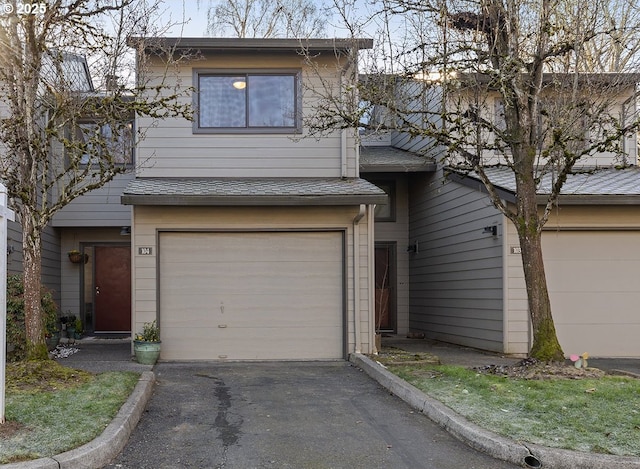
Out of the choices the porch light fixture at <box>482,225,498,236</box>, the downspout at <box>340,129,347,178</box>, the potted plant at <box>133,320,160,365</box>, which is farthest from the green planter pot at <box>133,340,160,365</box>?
the porch light fixture at <box>482,225,498,236</box>

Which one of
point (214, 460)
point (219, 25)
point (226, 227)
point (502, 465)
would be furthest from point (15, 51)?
point (219, 25)

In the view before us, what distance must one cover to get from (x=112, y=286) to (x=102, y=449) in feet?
34.2

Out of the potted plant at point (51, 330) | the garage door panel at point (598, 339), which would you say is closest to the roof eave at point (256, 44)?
the potted plant at point (51, 330)

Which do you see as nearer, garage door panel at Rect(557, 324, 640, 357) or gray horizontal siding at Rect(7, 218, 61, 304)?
garage door panel at Rect(557, 324, 640, 357)

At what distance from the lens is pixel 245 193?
419 inches

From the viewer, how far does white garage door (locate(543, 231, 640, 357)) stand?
11500mm

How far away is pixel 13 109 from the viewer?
26.7 feet

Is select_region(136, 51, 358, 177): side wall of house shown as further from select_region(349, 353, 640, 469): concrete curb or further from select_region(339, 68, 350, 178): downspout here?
select_region(349, 353, 640, 469): concrete curb

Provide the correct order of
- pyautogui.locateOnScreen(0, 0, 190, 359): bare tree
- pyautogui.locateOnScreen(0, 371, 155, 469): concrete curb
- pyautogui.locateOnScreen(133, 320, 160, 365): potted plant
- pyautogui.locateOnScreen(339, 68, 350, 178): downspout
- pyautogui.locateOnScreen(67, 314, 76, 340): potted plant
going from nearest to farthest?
pyautogui.locateOnScreen(0, 371, 155, 469): concrete curb
pyautogui.locateOnScreen(0, 0, 190, 359): bare tree
pyautogui.locateOnScreen(133, 320, 160, 365): potted plant
pyautogui.locateOnScreen(339, 68, 350, 178): downspout
pyautogui.locateOnScreen(67, 314, 76, 340): potted plant

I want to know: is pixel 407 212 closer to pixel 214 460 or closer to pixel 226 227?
pixel 226 227

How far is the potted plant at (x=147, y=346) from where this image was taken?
1032cm

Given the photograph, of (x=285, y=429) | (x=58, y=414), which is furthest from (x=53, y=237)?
(x=285, y=429)

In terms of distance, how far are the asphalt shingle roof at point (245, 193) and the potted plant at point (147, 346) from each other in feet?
6.77

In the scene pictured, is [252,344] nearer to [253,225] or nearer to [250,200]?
[253,225]
